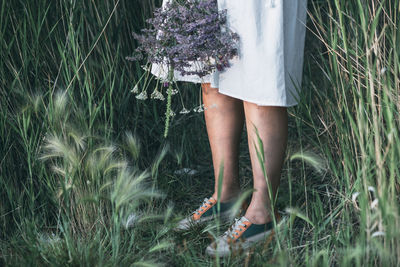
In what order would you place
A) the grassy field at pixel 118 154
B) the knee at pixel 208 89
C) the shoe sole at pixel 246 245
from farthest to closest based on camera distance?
the knee at pixel 208 89 < the shoe sole at pixel 246 245 < the grassy field at pixel 118 154

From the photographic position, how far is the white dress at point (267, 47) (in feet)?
4.44

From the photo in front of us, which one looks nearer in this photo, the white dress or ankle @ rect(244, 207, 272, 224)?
the white dress

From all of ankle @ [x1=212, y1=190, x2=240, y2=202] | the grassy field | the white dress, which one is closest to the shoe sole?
the grassy field

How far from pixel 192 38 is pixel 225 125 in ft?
1.15

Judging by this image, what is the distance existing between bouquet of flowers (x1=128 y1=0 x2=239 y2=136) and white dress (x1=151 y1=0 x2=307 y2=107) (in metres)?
0.03

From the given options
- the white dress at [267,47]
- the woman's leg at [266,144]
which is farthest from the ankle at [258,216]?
the white dress at [267,47]

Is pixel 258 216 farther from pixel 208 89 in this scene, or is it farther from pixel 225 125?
pixel 208 89

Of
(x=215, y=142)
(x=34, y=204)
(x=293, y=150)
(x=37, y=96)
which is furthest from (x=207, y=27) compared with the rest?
(x=293, y=150)

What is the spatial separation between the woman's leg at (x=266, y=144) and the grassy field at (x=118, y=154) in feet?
0.27

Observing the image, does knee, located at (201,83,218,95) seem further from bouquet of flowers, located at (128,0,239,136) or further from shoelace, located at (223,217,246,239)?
shoelace, located at (223,217,246,239)

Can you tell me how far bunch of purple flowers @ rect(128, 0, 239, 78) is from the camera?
4.53 feet

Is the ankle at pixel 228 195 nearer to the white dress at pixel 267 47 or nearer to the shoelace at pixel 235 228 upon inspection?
the shoelace at pixel 235 228

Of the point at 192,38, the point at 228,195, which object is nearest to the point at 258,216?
the point at 228,195

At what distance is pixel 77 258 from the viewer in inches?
50.6
